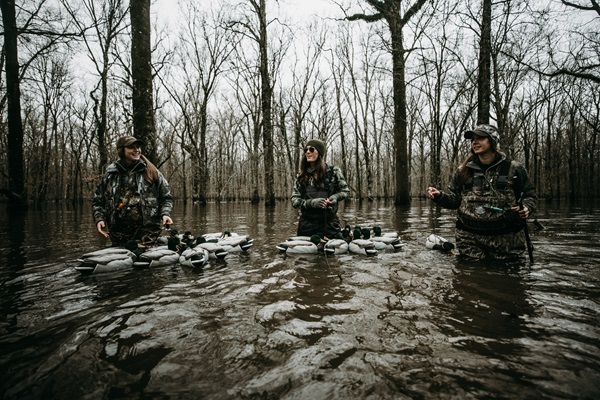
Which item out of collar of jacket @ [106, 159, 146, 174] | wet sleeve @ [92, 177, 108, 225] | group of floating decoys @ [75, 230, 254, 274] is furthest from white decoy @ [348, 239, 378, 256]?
wet sleeve @ [92, 177, 108, 225]

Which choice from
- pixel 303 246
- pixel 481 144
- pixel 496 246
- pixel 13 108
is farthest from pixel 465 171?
pixel 13 108

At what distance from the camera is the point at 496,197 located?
362cm

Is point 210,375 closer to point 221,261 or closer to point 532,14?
point 221,261

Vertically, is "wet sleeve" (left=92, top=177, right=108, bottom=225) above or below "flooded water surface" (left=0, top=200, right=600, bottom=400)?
above

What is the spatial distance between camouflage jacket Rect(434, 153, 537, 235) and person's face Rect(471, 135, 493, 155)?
242 millimetres

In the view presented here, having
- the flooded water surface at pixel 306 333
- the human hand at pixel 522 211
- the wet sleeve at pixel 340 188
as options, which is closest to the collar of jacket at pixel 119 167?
the flooded water surface at pixel 306 333

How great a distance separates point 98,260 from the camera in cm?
336

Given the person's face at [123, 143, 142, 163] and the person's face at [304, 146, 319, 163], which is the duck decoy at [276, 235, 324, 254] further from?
the person's face at [123, 143, 142, 163]

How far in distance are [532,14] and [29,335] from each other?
587 inches

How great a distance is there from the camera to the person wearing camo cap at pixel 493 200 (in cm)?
358

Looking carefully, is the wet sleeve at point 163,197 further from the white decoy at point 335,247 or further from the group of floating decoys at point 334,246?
the white decoy at point 335,247

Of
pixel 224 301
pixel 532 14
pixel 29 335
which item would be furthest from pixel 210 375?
pixel 532 14

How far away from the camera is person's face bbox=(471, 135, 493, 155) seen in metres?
3.61

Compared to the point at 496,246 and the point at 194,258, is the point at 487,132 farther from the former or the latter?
the point at 194,258
